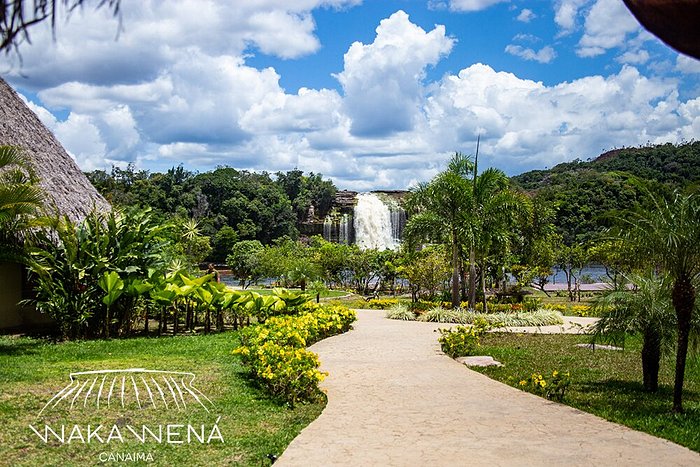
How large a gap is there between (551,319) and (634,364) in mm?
6756

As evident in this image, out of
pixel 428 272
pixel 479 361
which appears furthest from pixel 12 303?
pixel 428 272

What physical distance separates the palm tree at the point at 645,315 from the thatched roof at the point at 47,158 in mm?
10041

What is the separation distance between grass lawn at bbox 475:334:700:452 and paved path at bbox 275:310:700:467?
0.34 meters

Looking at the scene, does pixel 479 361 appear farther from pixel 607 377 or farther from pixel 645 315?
pixel 645 315

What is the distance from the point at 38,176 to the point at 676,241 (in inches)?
460

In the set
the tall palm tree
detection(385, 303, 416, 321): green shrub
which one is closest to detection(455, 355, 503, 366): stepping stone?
the tall palm tree

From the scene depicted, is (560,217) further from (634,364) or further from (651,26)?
(651,26)

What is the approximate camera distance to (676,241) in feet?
20.6

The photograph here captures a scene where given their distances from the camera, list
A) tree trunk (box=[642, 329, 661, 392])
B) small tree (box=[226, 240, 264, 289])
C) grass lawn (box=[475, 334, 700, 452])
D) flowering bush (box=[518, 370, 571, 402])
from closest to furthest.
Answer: grass lawn (box=[475, 334, 700, 452])
flowering bush (box=[518, 370, 571, 402])
tree trunk (box=[642, 329, 661, 392])
small tree (box=[226, 240, 264, 289])

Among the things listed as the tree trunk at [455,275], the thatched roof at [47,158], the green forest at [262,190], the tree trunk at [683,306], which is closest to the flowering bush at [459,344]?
the tree trunk at [683,306]

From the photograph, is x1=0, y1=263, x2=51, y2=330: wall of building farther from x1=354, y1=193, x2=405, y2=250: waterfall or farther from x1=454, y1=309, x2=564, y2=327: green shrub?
x1=354, y1=193, x2=405, y2=250: waterfall

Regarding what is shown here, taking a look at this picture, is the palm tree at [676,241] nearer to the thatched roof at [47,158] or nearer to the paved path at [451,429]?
the paved path at [451,429]

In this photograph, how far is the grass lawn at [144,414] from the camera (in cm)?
515

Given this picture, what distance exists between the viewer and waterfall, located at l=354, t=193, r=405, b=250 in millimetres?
47781
